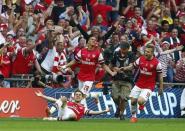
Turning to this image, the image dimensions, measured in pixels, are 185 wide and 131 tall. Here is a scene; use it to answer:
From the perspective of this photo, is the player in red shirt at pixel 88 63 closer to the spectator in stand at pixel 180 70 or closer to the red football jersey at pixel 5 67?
the red football jersey at pixel 5 67

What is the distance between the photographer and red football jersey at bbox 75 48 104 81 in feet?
82.1

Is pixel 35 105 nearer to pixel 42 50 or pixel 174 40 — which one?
pixel 42 50

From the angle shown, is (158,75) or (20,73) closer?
(158,75)

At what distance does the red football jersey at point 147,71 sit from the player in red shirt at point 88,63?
4.07ft

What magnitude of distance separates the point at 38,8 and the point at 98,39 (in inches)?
117

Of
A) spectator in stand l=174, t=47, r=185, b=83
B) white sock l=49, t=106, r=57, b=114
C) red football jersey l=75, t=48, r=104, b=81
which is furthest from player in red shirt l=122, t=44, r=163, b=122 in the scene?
spectator in stand l=174, t=47, r=185, b=83

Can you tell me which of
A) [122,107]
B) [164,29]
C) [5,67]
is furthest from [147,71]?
[164,29]

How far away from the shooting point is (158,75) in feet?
79.9

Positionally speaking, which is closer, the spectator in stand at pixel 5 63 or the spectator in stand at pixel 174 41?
the spectator in stand at pixel 5 63

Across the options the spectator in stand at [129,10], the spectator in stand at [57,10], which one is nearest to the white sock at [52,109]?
the spectator in stand at [57,10]

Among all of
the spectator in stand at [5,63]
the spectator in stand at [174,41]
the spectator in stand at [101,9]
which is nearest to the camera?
the spectator in stand at [5,63]

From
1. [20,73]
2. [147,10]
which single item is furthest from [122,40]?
[147,10]

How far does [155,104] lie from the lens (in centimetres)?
2803

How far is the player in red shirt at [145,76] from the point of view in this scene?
24.1 m
